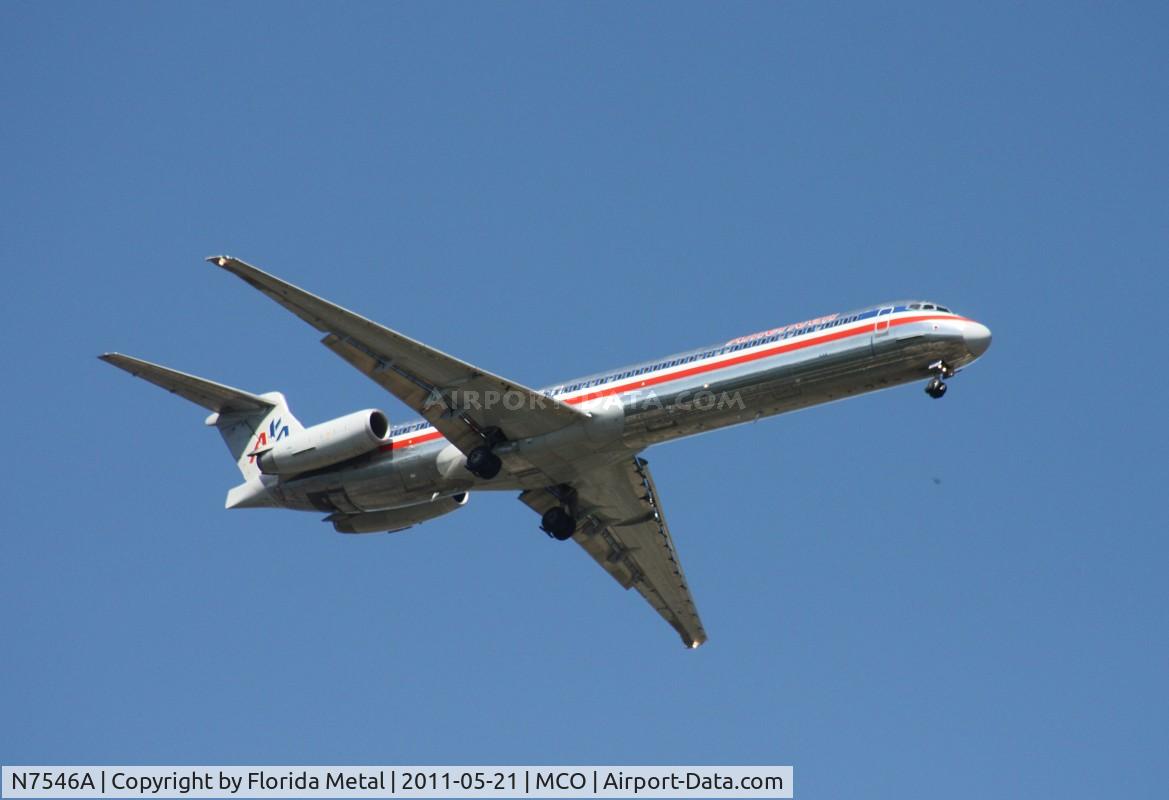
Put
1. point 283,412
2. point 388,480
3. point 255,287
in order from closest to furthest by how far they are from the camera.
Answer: point 255,287 → point 388,480 → point 283,412

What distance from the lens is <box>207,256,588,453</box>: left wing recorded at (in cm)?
3591

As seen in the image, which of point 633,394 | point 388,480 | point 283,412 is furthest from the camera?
point 283,412

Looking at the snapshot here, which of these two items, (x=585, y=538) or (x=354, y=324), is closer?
(x=354, y=324)

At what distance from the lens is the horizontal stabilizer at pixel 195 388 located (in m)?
38.7

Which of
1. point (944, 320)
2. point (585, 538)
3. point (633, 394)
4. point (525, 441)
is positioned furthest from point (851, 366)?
point (585, 538)

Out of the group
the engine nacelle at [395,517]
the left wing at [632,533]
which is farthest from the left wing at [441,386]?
the engine nacelle at [395,517]

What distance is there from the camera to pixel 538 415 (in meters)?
37.1

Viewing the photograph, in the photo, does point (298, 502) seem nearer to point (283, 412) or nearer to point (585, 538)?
point (283, 412)

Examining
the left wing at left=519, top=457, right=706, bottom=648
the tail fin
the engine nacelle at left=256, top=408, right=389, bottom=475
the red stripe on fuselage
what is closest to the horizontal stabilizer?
the tail fin

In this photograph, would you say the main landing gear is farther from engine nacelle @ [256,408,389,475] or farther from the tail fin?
the tail fin

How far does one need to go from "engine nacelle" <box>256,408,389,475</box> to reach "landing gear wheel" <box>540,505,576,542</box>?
455 centimetres

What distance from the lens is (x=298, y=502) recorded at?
1610 inches

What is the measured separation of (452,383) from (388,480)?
3.66 metres

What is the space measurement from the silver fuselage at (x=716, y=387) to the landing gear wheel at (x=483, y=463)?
318 millimetres
